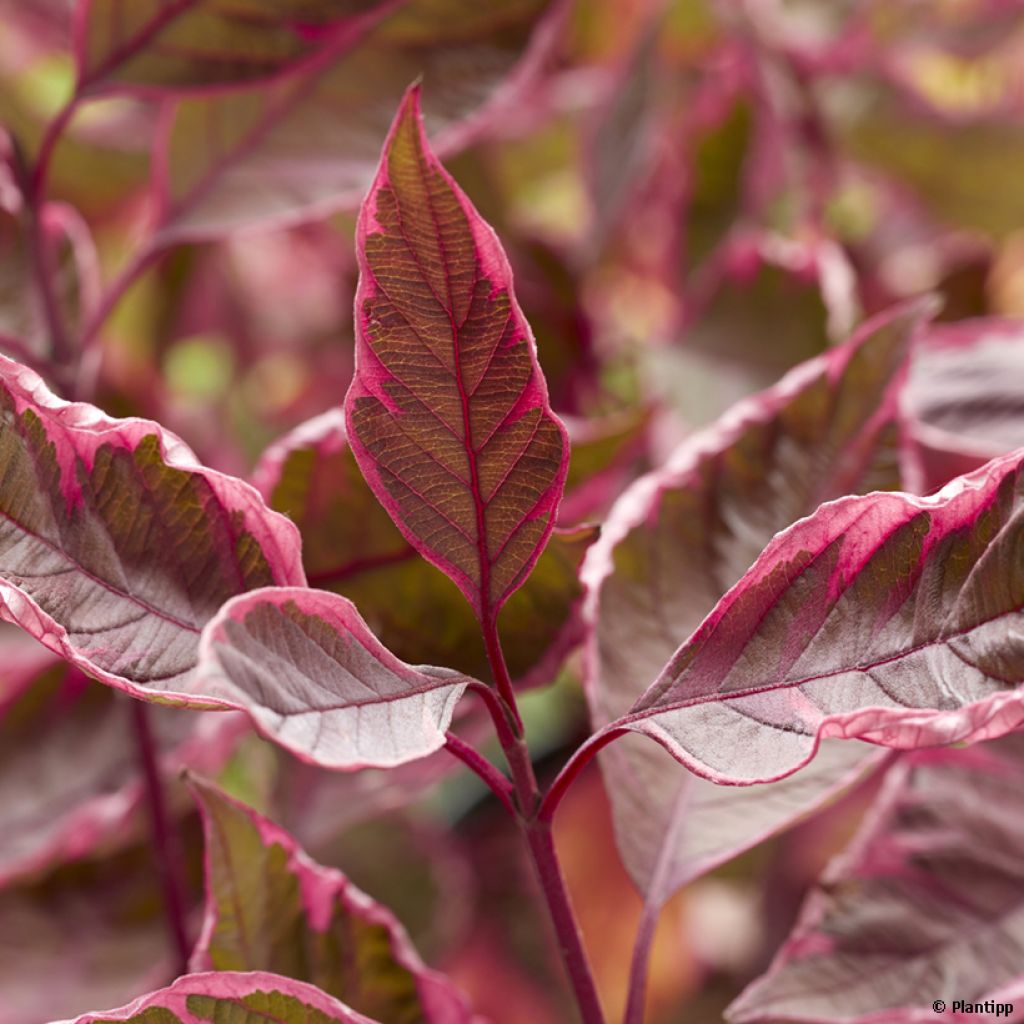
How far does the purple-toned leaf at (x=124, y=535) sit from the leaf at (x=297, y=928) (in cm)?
9

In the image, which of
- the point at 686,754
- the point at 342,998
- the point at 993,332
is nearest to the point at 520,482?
the point at 686,754

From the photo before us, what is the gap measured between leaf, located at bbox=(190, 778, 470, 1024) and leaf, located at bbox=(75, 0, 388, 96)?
0.31 metres

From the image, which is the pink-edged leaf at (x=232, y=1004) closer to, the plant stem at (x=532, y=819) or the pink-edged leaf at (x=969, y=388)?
the plant stem at (x=532, y=819)

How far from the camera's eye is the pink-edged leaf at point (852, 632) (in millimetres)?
313

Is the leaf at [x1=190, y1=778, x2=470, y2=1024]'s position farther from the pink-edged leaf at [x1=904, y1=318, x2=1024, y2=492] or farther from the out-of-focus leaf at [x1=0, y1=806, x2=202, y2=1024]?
the pink-edged leaf at [x1=904, y1=318, x2=1024, y2=492]

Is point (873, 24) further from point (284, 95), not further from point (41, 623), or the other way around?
point (41, 623)


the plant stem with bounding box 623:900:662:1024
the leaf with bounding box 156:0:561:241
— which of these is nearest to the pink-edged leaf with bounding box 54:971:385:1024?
the plant stem with bounding box 623:900:662:1024

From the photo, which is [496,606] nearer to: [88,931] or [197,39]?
[197,39]

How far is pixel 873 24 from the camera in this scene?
1113mm

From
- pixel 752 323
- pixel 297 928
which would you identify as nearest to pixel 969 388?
pixel 752 323

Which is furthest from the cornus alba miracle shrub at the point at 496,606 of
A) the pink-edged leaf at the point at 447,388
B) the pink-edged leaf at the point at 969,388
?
the pink-edged leaf at the point at 969,388

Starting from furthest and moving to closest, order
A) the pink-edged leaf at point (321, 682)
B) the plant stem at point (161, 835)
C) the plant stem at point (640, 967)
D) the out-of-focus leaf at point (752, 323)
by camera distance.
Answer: the out-of-focus leaf at point (752, 323) < the plant stem at point (161, 835) < the plant stem at point (640, 967) < the pink-edged leaf at point (321, 682)

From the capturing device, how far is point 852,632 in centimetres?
33

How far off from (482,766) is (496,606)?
0.05 metres
